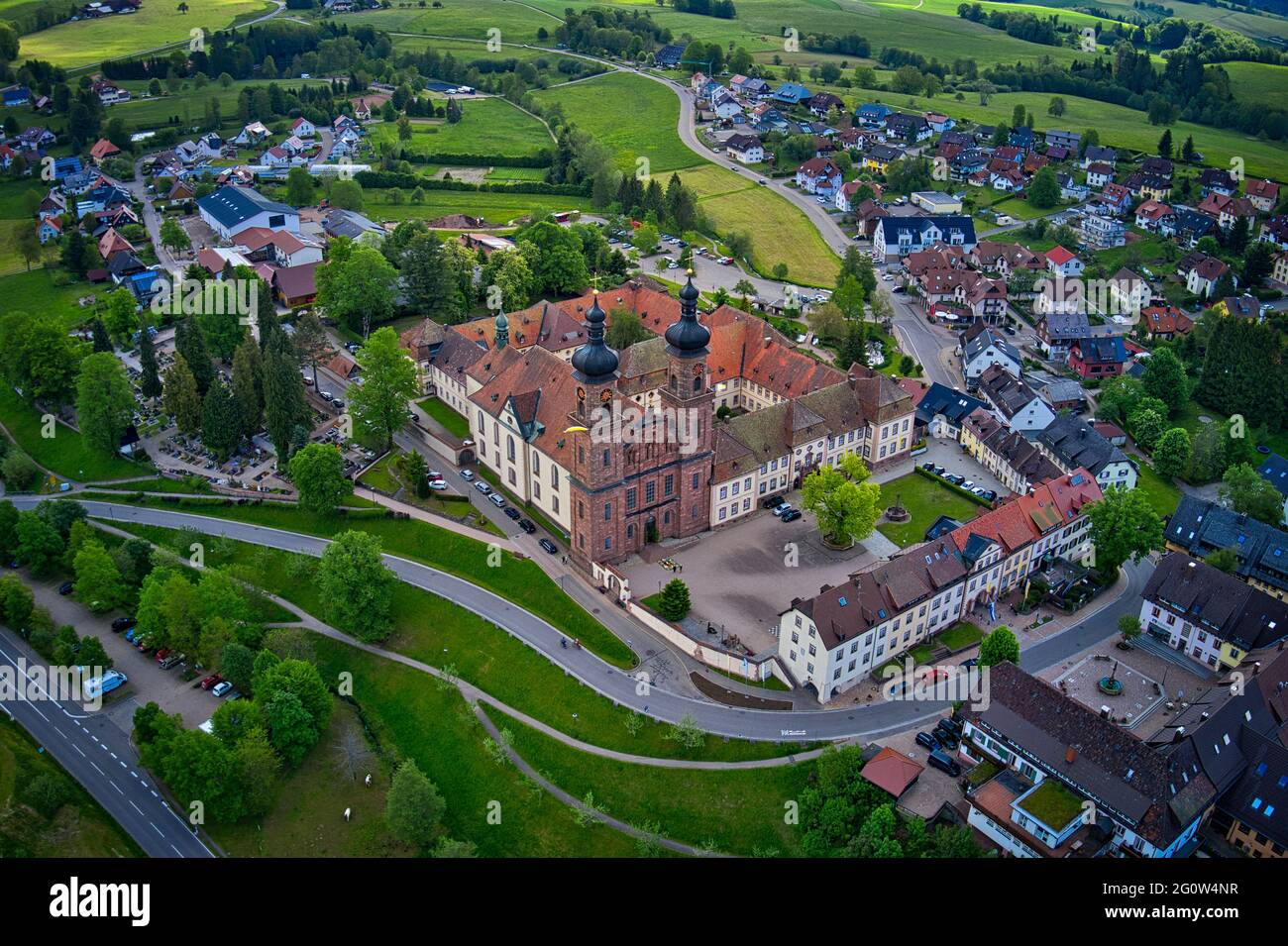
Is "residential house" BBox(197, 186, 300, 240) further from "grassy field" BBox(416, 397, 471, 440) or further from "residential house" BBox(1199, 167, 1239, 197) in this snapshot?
"residential house" BBox(1199, 167, 1239, 197)

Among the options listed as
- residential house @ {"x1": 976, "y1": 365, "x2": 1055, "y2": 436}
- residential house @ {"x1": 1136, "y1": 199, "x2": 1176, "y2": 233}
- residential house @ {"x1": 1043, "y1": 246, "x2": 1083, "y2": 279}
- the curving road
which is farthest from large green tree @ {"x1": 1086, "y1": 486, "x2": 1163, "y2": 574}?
residential house @ {"x1": 1136, "y1": 199, "x2": 1176, "y2": 233}

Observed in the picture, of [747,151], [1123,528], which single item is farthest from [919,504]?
[747,151]

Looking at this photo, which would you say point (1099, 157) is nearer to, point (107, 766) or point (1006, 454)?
point (1006, 454)

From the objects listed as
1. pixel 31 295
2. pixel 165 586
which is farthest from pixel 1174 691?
pixel 31 295

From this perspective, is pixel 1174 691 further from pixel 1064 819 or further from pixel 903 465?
pixel 903 465

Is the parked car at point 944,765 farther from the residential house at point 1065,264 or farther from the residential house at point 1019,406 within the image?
the residential house at point 1065,264

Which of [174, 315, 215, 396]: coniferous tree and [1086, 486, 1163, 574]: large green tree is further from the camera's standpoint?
[174, 315, 215, 396]: coniferous tree
